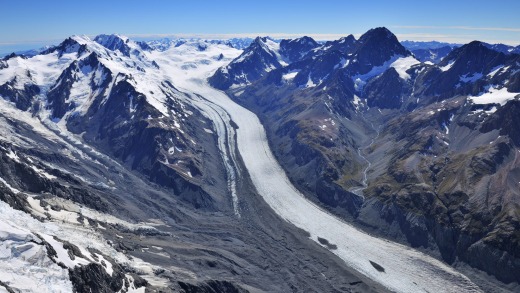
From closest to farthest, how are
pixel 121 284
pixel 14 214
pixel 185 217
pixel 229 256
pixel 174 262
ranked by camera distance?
1. pixel 121 284
2. pixel 14 214
3. pixel 174 262
4. pixel 229 256
5. pixel 185 217

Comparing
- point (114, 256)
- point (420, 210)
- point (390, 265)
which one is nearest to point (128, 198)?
point (114, 256)

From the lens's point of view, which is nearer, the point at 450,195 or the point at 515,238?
the point at 515,238

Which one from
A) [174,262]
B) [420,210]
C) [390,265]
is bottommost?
[174,262]

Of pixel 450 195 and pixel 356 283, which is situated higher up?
pixel 450 195

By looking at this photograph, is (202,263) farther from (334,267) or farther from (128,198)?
(128,198)

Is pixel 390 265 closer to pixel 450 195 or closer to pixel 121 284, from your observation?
pixel 450 195

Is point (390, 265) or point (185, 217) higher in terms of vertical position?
point (390, 265)

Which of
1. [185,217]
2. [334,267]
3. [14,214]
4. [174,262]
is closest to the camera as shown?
[14,214]

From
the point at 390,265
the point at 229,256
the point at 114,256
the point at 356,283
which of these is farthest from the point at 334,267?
the point at 114,256

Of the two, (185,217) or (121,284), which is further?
(185,217)
